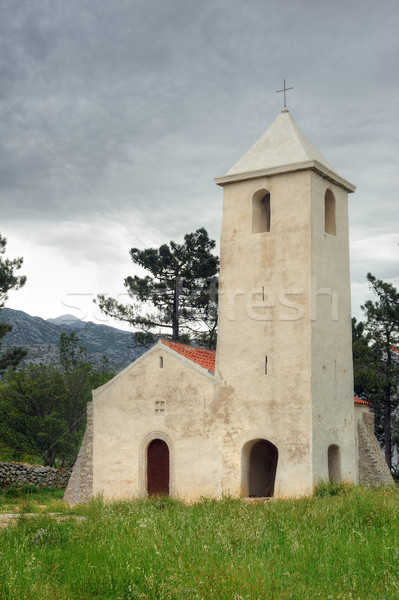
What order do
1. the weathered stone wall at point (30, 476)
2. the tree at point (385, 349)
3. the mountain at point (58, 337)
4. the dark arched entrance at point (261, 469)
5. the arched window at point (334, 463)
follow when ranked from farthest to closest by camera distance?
the mountain at point (58, 337) → the tree at point (385, 349) → the weathered stone wall at point (30, 476) → the dark arched entrance at point (261, 469) → the arched window at point (334, 463)

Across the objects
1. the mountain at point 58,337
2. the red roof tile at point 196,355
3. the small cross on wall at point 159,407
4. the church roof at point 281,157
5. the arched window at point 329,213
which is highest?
the mountain at point 58,337

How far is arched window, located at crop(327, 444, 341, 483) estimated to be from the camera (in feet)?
58.4

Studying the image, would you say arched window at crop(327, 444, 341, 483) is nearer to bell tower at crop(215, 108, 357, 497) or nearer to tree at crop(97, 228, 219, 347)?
bell tower at crop(215, 108, 357, 497)

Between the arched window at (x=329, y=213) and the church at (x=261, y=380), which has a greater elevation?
the arched window at (x=329, y=213)

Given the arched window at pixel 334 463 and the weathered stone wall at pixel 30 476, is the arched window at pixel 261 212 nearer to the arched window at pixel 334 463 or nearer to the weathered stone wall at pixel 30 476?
the arched window at pixel 334 463

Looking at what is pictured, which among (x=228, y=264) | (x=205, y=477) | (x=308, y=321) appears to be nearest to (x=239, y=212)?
(x=228, y=264)

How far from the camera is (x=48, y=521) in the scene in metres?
11.7

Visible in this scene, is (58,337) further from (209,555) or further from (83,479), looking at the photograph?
(209,555)

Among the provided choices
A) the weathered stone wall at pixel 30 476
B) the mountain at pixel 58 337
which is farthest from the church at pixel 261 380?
the mountain at pixel 58 337

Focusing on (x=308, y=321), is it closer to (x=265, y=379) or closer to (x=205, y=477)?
(x=265, y=379)

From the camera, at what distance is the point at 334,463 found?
58.9 feet

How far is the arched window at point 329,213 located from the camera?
18969 millimetres

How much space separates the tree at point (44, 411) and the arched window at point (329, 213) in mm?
19804

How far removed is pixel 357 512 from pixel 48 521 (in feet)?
19.2
